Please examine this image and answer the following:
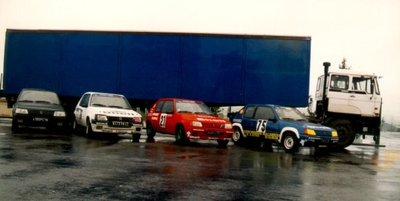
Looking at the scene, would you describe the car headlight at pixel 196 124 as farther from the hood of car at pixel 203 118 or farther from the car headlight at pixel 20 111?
the car headlight at pixel 20 111

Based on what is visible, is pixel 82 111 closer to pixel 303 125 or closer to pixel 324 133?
pixel 303 125

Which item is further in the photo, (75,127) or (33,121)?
(75,127)

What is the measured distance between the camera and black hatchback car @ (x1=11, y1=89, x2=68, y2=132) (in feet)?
50.3

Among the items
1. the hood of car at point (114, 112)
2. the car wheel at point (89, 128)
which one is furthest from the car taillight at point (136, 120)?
the car wheel at point (89, 128)

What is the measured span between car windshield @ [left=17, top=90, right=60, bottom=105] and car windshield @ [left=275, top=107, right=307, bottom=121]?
828cm

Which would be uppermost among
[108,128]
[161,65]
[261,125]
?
[161,65]

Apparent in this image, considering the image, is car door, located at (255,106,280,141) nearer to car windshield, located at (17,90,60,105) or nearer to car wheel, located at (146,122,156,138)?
car wheel, located at (146,122,156,138)

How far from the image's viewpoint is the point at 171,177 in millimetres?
7324

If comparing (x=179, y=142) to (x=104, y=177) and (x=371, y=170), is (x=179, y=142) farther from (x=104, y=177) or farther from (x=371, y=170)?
(x=104, y=177)

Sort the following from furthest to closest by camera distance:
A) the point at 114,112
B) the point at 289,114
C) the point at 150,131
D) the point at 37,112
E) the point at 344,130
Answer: the point at 344,130, the point at 150,131, the point at 37,112, the point at 289,114, the point at 114,112

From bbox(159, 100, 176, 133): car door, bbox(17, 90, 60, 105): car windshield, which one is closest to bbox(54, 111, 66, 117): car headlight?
bbox(17, 90, 60, 105): car windshield

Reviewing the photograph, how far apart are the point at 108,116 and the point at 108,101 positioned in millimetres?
1366

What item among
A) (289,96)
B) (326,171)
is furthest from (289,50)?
(326,171)

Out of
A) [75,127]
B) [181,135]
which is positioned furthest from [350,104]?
[75,127]
